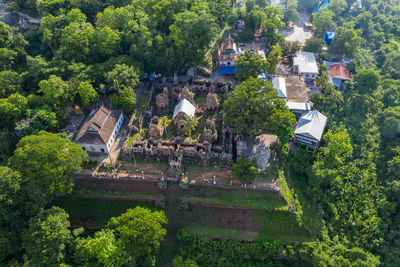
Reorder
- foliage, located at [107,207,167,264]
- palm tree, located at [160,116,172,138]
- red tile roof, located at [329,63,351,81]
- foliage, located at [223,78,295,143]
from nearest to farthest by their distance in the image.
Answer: foliage, located at [107,207,167,264], foliage, located at [223,78,295,143], palm tree, located at [160,116,172,138], red tile roof, located at [329,63,351,81]

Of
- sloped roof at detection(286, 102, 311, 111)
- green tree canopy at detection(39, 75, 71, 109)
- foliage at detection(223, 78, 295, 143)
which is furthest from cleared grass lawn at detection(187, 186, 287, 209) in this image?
green tree canopy at detection(39, 75, 71, 109)

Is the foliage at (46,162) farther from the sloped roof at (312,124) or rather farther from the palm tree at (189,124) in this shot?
the sloped roof at (312,124)

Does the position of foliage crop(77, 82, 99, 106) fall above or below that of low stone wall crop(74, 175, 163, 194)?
above

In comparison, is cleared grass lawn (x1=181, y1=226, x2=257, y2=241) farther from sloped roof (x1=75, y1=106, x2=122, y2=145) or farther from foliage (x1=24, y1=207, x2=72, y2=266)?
sloped roof (x1=75, y1=106, x2=122, y2=145)

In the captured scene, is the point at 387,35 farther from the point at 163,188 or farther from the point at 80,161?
the point at 80,161

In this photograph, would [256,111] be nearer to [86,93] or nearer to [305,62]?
[305,62]
